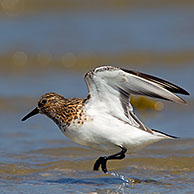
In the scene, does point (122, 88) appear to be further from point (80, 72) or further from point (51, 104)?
point (80, 72)

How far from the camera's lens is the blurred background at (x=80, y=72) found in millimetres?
6875

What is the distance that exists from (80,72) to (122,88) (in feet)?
21.6

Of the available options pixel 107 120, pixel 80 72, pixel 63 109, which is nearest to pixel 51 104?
pixel 63 109

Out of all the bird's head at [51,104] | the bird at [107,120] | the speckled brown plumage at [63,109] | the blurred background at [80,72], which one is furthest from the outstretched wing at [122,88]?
the blurred background at [80,72]

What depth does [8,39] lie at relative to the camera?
568 inches

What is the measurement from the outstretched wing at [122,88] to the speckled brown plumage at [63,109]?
0.24 meters

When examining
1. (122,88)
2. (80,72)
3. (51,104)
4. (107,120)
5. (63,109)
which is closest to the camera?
(122,88)

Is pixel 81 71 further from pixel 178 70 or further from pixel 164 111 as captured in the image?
pixel 164 111

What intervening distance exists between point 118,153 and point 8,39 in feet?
28.1

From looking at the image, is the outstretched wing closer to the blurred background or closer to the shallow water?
the shallow water

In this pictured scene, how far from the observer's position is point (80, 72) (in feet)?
42.1

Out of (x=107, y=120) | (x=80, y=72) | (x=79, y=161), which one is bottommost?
(x=79, y=161)

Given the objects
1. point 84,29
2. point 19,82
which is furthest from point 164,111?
point 84,29

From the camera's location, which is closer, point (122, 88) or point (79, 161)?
point (122, 88)
